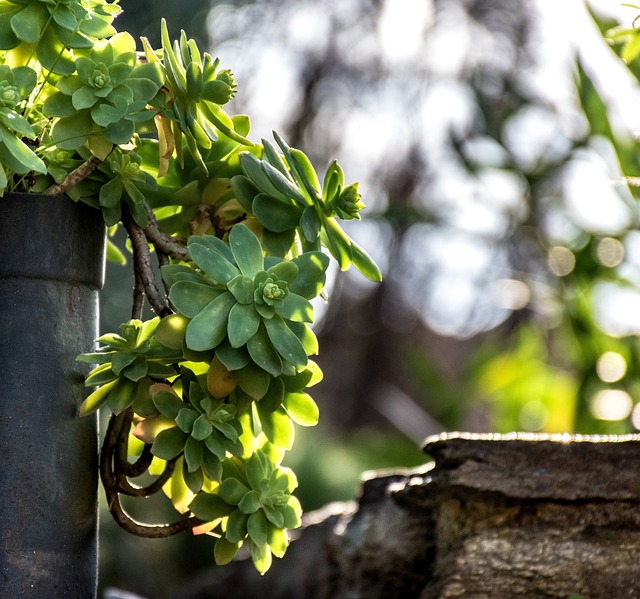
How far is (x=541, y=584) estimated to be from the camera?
63 cm

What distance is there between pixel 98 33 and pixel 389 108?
11.9 ft

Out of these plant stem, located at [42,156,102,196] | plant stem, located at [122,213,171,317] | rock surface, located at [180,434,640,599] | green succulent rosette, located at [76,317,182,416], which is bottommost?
rock surface, located at [180,434,640,599]

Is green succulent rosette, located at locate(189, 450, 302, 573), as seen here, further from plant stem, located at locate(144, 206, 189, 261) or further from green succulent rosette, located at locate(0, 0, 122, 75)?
green succulent rosette, located at locate(0, 0, 122, 75)

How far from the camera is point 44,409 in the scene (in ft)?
1.69

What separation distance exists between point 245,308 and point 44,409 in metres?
0.15

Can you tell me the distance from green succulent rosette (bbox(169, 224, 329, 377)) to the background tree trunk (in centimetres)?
11

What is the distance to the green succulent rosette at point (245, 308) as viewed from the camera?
1.51 ft

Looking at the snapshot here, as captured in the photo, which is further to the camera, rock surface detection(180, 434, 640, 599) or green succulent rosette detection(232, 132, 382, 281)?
rock surface detection(180, 434, 640, 599)

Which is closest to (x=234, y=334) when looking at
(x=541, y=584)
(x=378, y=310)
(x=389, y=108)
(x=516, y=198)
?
(x=541, y=584)

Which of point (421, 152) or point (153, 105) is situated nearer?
point (153, 105)

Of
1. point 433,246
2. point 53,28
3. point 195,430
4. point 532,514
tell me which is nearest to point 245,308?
point 195,430

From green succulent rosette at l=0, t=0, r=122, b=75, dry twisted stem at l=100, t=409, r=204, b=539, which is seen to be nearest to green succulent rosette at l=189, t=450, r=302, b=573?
dry twisted stem at l=100, t=409, r=204, b=539

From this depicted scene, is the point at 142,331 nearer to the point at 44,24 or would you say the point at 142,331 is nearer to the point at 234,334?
the point at 234,334

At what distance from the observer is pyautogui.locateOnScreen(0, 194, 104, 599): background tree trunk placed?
0.50m
